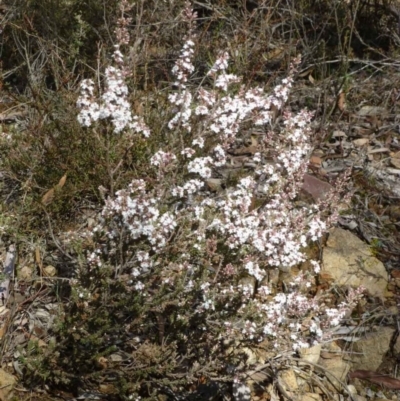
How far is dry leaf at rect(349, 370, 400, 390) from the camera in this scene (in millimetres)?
3393

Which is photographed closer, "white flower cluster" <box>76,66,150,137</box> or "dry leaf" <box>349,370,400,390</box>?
"white flower cluster" <box>76,66,150,137</box>

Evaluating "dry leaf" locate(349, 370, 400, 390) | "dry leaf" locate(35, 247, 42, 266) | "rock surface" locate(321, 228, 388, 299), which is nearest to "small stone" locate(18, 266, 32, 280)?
"dry leaf" locate(35, 247, 42, 266)

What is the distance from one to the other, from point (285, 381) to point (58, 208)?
170 centimetres

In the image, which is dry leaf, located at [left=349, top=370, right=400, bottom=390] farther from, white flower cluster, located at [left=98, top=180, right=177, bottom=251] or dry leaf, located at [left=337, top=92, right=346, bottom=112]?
dry leaf, located at [left=337, top=92, right=346, bottom=112]

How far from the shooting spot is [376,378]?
3.43 meters

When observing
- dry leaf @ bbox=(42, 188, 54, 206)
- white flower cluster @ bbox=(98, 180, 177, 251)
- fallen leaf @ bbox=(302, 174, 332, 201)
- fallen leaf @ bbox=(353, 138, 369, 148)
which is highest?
white flower cluster @ bbox=(98, 180, 177, 251)

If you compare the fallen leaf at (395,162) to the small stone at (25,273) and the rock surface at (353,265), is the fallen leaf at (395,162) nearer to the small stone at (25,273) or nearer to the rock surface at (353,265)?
the rock surface at (353,265)

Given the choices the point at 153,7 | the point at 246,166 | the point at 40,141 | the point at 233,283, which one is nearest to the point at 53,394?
the point at 233,283

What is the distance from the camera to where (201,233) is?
114 inches

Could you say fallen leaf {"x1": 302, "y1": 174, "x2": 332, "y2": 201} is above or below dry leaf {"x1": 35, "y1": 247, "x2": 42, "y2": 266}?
above

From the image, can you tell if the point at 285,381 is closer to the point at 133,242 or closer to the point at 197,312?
the point at 197,312

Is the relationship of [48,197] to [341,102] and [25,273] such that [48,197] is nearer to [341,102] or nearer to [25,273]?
[25,273]

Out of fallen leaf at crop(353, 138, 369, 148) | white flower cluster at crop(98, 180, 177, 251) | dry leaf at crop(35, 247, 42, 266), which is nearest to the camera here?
white flower cluster at crop(98, 180, 177, 251)

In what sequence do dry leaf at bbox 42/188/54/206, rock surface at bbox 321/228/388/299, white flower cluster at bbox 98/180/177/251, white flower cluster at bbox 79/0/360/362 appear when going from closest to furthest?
white flower cluster at bbox 98/180/177/251 → white flower cluster at bbox 79/0/360/362 → dry leaf at bbox 42/188/54/206 → rock surface at bbox 321/228/388/299
